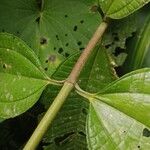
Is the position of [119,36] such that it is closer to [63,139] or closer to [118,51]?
[118,51]

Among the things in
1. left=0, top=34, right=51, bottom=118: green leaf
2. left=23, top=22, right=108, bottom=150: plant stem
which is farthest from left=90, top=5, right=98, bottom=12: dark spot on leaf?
left=0, top=34, right=51, bottom=118: green leaf

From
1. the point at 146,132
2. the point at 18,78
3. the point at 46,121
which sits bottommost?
the point at 146,132

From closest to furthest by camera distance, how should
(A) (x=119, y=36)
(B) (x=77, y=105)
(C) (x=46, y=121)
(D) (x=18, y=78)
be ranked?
(C) (x=46, y=121) < (D) (x=18, y=78) < (B) (x=77, y=105) < (A) (x=119, y=36)

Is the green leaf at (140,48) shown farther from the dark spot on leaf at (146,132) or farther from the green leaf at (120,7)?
the dark spot on leaf at (146,132)

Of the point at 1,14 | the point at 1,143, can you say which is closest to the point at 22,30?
the point at 1,14

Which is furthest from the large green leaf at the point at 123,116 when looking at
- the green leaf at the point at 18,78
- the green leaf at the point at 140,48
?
the green leaf at the point at 140,48

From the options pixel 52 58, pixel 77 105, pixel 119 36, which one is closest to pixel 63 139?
pixel 77 105

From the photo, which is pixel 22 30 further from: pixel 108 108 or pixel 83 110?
pixel 108 108
